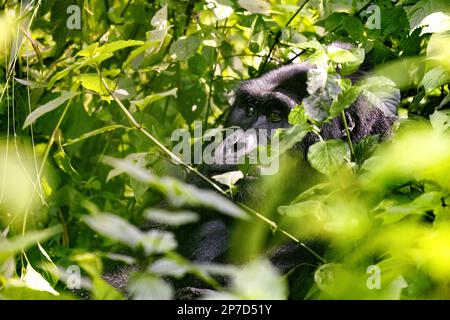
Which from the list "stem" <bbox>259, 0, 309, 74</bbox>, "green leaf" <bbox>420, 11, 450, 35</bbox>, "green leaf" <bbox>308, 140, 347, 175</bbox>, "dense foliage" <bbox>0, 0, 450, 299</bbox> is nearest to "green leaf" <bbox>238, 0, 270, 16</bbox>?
"dense foliage" <bbox>0, 0, 450, 299</bbox>

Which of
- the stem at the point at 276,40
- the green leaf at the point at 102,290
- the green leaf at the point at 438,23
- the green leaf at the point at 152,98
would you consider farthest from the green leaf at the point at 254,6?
the green leaf at the point at 102,290

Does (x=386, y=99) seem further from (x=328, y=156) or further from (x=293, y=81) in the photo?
(x=293, y=81)

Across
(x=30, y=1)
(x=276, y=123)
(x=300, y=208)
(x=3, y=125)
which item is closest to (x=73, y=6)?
(x=30, y=1)

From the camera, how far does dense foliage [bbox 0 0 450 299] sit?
4.09ft

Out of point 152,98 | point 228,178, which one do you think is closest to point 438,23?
point 228,178

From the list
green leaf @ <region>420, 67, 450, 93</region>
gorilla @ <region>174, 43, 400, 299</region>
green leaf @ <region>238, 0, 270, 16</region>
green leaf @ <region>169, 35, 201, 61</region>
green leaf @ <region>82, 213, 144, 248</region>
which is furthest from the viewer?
green leaf @ <region>169, 35, 201, 61</region>

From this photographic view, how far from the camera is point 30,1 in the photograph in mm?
2500

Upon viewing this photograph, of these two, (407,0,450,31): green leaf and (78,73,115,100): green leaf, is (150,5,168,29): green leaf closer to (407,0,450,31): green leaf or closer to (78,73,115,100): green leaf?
(78,73,115,100): green leaf

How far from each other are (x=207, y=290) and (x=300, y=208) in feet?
3.10

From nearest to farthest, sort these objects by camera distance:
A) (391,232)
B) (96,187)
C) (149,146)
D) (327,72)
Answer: (391,232) → (327,72) → (149,146) → (96,187)

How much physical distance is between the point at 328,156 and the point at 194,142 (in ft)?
2.60

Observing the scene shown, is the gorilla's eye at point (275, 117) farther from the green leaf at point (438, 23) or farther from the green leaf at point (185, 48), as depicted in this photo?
the green leaf at point (438, 23)

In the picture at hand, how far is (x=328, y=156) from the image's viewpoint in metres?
1.76
